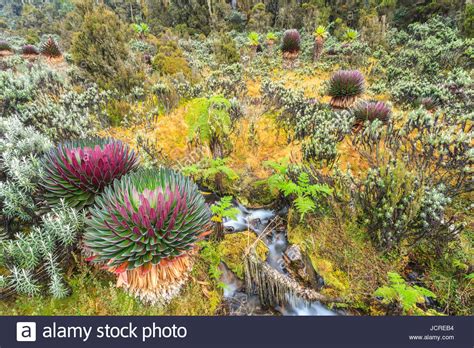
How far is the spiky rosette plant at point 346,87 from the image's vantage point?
6012mm

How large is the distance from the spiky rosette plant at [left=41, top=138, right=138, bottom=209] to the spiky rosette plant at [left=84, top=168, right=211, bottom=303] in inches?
18.5

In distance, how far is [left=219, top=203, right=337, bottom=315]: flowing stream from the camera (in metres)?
2.84

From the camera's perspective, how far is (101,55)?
7.33 m

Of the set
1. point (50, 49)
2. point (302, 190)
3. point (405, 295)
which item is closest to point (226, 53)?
point (50, 49)

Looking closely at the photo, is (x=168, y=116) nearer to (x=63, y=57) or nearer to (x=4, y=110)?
(x=4, y=110)

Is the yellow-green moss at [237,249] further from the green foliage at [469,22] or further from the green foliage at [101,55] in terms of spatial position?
the green foliage at [469,22]

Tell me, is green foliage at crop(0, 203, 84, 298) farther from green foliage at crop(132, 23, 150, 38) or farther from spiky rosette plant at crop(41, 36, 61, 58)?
green foliage at crop(132, 23, 150, 38)

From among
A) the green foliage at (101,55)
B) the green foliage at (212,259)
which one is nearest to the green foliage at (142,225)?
the green foliage at (212,259)

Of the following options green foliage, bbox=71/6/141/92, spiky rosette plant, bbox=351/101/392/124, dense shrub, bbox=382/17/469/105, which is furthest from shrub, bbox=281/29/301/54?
spiky rosette plant, bbox=351/101/392/124

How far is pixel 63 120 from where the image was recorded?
520 cm

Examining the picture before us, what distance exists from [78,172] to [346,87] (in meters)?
5.99

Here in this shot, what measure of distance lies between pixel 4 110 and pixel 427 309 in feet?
28.7

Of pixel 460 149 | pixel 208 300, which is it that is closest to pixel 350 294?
pixel 208 300

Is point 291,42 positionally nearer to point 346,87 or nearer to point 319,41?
point 319,41
